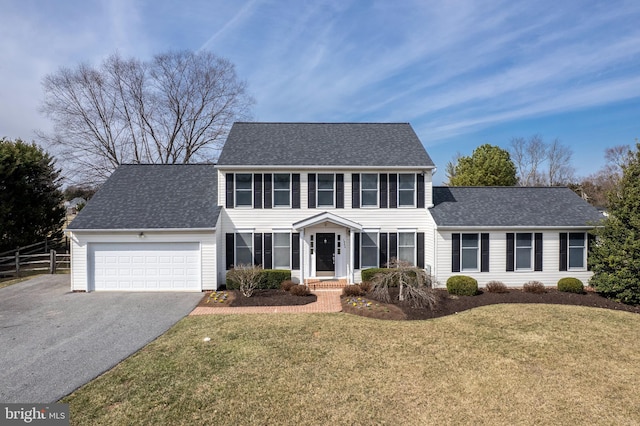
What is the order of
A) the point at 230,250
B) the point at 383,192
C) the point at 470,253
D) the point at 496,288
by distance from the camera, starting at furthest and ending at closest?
the point at 383,192
the point at 230,250
the point at 470,253
the point at 496,288

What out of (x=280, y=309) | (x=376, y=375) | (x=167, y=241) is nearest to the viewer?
(x=376, y=375)

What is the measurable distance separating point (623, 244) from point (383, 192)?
9.72 meters

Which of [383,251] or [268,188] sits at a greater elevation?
[268,188]

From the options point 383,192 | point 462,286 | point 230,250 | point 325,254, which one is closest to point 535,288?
point 462,286

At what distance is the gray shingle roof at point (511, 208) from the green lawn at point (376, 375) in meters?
5.54

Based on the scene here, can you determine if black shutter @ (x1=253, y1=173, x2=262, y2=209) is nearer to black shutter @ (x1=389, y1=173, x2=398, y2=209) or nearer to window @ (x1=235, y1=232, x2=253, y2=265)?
window @ (x1=235, y1=232, x2=253, y2=265)

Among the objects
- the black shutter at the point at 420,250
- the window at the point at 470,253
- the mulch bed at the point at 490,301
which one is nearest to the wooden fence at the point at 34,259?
the mulch bed at the point at 490,301

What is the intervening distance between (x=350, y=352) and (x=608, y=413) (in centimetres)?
496

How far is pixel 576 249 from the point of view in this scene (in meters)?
14.9

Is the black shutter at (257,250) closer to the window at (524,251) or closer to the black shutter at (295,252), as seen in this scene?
the black shutter at (295,252)

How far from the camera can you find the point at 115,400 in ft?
19.5

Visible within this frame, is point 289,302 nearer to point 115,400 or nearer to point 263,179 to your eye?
point 263,179

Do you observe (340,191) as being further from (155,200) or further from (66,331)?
(66,331)

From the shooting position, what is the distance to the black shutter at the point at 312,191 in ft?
50.7
